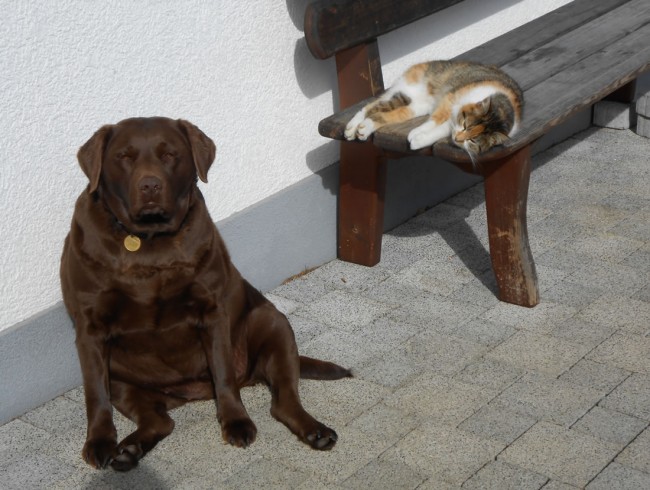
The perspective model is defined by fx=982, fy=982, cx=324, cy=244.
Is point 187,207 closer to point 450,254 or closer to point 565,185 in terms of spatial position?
point 450,254

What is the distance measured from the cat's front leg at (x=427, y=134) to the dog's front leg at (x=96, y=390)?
155 cm

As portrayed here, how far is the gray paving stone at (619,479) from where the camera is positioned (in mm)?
3186

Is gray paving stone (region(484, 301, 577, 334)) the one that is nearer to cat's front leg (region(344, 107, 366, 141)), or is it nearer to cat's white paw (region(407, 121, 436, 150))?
cat's white paw (region(407, 121, 436, 150))

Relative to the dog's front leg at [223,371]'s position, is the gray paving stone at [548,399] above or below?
below

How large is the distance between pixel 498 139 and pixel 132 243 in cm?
157

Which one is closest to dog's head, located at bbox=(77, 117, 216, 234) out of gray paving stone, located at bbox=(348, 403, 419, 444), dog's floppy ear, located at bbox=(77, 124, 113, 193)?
dog's floppy ear, located at bbox=(77, 124, 113, 193)

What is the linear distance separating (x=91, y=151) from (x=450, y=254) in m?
2.30

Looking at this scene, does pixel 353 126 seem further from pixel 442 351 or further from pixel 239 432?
pixel 239 432

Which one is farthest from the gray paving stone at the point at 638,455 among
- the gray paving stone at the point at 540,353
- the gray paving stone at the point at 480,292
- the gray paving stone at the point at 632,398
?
the gray paving stone at the point at 480,292

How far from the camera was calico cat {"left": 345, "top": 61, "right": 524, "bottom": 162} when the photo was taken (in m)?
4.07

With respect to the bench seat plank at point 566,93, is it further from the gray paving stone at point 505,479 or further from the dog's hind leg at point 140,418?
the dog's hind leg at point 140,418

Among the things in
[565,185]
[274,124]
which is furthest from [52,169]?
[565,185]

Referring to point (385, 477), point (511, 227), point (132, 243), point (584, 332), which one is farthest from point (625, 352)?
point (132, 243)

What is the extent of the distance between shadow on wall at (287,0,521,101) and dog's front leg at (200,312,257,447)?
1.67 meters
